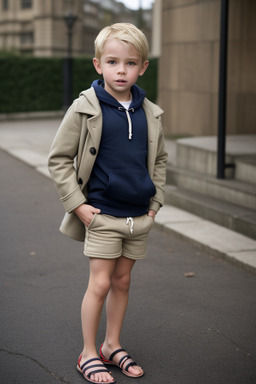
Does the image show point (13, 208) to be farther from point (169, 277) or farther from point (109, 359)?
point (109, 359)

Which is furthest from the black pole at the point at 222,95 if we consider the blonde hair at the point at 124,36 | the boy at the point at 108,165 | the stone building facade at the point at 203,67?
the blonde hair at the point at 124,36

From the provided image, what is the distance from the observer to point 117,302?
3496 millimetres

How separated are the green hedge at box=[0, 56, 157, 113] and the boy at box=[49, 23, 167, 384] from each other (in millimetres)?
20654

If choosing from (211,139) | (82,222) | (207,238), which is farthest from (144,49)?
(211,139)

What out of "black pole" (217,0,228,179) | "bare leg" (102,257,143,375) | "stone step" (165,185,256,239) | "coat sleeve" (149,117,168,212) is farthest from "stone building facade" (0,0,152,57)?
"bare leg" (102,257,143,375)

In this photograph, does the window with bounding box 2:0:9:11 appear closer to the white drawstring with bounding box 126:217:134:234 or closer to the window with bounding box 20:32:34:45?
the window with bounding box 20:32:34:45

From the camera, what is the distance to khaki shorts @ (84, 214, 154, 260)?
3.24 m

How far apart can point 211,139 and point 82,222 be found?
6369mm

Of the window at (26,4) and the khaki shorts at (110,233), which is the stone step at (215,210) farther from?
the window at (26,4)

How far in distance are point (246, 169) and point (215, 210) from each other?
92 centimetres

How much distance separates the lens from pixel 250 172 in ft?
24.4

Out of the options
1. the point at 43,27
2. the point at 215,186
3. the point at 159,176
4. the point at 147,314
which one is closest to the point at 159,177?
the point at 159,176

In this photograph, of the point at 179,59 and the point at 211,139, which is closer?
the point at 211,139

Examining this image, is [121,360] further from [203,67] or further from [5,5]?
[5,5]
